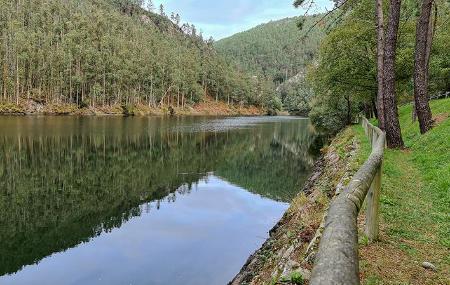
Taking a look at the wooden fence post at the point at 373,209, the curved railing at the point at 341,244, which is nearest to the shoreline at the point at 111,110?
the wooden fence post at the point at 373,209

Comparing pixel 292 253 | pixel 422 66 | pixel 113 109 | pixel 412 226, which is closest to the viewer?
pixel 412 226

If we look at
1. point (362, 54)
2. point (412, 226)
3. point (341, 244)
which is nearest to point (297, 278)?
point (412, 226)

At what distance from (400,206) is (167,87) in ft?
437

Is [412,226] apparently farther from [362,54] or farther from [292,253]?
[362,54]

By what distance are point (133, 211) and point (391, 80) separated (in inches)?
506

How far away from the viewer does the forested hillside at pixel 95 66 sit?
340 feet

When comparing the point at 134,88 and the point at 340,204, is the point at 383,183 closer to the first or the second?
the point at 340,204

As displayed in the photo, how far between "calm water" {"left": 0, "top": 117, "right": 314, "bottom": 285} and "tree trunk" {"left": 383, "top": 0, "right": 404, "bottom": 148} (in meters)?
6.17

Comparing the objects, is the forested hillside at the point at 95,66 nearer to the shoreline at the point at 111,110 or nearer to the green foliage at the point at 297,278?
the shoreline at the point at 111,110

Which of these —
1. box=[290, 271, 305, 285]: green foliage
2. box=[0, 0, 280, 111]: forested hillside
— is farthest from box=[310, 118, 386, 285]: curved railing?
box=[0, 0, 280, 111]: forested hillside

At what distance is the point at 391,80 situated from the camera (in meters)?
17.5

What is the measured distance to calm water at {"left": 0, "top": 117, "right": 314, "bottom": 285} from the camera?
39.5ft

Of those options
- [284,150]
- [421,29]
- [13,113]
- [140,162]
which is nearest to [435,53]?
[284,150]

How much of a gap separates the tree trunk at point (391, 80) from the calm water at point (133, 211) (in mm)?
6172
